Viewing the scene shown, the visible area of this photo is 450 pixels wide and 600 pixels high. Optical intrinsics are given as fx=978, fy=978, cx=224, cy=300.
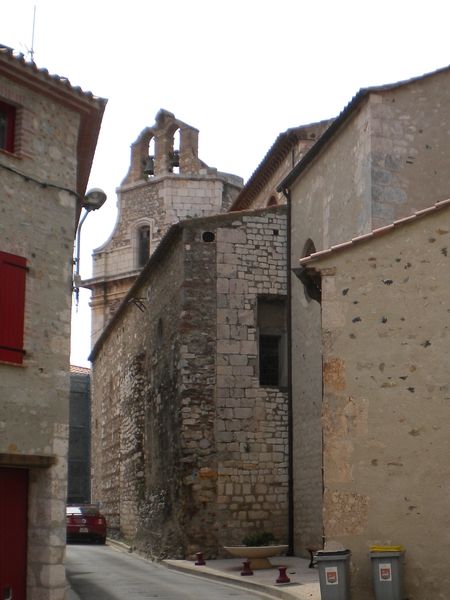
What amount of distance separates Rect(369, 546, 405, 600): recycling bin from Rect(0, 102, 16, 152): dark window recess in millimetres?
7188

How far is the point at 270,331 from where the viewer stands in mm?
21484

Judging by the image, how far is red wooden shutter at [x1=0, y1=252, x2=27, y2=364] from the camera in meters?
12.4

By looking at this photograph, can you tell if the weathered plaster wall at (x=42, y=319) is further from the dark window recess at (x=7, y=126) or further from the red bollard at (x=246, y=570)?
the red bollard at (x=246, y=570)

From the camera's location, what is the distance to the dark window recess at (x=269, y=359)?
21.5 metres

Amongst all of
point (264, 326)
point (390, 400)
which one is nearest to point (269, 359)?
point (264, 326)

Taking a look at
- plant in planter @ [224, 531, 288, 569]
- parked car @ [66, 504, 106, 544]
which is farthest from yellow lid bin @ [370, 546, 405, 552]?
parked car @ [66, 504, 106, 544]

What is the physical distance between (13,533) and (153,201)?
32.7m

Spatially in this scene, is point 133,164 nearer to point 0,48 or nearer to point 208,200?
point 208,200

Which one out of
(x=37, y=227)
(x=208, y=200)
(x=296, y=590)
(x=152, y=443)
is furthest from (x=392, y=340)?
(x=208, y=200)

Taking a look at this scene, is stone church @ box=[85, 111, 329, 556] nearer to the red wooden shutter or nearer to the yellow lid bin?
the yellow lid bin

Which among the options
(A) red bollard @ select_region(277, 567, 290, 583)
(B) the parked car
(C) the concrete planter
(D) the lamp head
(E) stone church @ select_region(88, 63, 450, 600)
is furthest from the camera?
(B) the parked car

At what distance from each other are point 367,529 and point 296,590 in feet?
6.41

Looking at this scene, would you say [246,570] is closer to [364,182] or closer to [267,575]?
[267,575]

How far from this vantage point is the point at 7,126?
13.3 m
